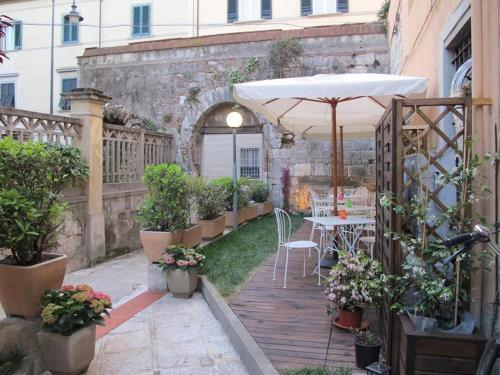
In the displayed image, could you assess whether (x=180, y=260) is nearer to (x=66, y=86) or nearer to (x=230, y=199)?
(x=230, y=199)

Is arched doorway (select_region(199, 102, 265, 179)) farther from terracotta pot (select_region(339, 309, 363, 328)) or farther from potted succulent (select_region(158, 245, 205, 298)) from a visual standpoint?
terracotta pot (select_region(339, 309, 363, 328))

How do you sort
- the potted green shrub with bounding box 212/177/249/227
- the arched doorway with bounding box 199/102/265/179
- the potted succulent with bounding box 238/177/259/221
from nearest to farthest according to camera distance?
the potted green shrub with bounding box 212/177/249/227, the potted succulent with bounding box 238/177/259/221, the arched doorway with bounding box 199/102/265/179

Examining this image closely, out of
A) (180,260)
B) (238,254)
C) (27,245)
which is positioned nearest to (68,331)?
(27,245)

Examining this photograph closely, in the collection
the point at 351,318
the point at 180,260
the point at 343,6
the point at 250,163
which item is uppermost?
the point at 343,6

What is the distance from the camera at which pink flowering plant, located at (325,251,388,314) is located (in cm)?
329

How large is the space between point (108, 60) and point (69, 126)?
25.4 feet

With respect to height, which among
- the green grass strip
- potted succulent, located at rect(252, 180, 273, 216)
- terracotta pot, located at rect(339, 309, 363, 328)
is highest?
potted succulent, located at rect(252, 180, 273, 216)

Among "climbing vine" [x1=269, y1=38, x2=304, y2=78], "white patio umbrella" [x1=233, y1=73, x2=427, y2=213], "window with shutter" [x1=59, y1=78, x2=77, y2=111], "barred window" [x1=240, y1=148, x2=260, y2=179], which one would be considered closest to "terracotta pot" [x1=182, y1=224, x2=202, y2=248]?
"white patio umbrella" [x1=233, y1=73, x2=427, y2=213]

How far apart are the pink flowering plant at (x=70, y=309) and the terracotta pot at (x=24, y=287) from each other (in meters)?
0.10

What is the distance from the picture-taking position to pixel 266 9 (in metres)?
18.5

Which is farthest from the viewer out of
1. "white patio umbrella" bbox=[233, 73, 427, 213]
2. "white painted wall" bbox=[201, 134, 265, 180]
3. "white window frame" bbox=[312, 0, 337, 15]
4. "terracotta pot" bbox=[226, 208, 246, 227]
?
"white window frame" bbox=[312, 0, 337, 15]

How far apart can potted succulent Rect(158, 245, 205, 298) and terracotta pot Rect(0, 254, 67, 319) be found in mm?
1706

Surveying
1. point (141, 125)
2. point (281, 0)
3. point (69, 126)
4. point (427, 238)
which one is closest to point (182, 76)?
point (141, 125)

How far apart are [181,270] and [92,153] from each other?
3.15m
